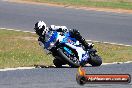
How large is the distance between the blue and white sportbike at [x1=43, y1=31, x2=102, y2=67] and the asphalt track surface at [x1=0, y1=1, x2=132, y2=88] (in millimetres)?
354

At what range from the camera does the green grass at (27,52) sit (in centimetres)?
1524

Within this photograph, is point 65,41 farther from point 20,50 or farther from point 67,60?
point 20,50

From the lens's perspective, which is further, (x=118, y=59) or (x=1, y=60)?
(x=118, y=59)

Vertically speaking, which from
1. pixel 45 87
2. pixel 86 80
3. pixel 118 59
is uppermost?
pixel 86 80

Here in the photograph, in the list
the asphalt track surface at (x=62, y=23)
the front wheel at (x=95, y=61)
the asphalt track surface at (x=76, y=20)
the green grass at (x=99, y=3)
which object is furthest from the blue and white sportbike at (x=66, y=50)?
the green grass at (x=99, y=3)

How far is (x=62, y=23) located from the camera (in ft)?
90.0

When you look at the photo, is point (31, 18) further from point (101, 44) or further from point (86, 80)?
point (86, 80)

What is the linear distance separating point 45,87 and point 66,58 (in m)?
3.77

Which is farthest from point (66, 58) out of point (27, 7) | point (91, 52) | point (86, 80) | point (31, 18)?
point (27, 7)

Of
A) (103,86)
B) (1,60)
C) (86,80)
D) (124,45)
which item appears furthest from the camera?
(124,45)

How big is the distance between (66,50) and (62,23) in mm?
13154

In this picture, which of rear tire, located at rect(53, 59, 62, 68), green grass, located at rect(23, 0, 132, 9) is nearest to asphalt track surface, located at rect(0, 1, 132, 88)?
rear tire, located at rect(53, 59, 62, 68)

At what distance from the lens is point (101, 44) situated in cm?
2094

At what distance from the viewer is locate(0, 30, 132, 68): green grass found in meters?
15.2
